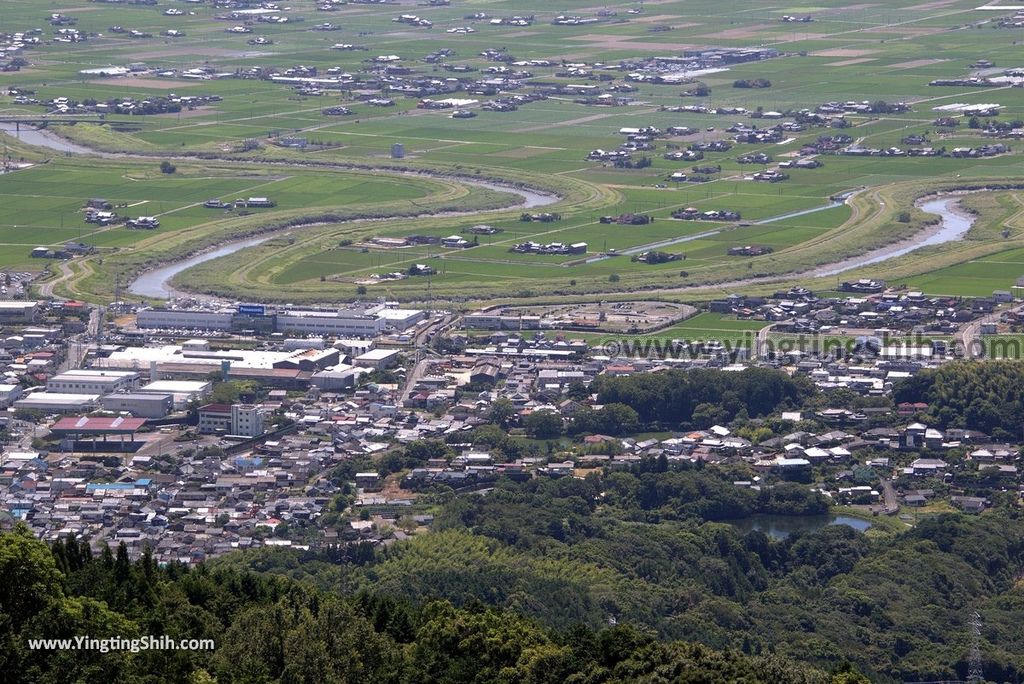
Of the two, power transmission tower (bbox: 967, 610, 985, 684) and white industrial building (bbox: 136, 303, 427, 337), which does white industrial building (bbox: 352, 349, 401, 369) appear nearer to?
white industrial building (bbox: 136, 303, 427, 337)

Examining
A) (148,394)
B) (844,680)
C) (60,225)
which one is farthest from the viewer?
(60,225)

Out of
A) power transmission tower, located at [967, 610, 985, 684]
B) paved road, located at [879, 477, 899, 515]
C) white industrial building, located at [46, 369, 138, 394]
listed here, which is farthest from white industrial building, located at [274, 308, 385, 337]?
power transmission tower, located at [967, 610, 985, 684]

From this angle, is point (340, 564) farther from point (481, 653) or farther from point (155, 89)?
point (155, 89)

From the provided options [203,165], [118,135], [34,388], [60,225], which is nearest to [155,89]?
[118,135]

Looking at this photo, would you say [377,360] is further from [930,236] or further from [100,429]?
[930,236]

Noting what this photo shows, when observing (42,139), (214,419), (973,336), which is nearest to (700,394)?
(973,336)

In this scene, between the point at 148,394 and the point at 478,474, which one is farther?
the point at 148,394

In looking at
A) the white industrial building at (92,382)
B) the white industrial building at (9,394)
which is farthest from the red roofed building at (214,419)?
the white industrial building at (9,394)
